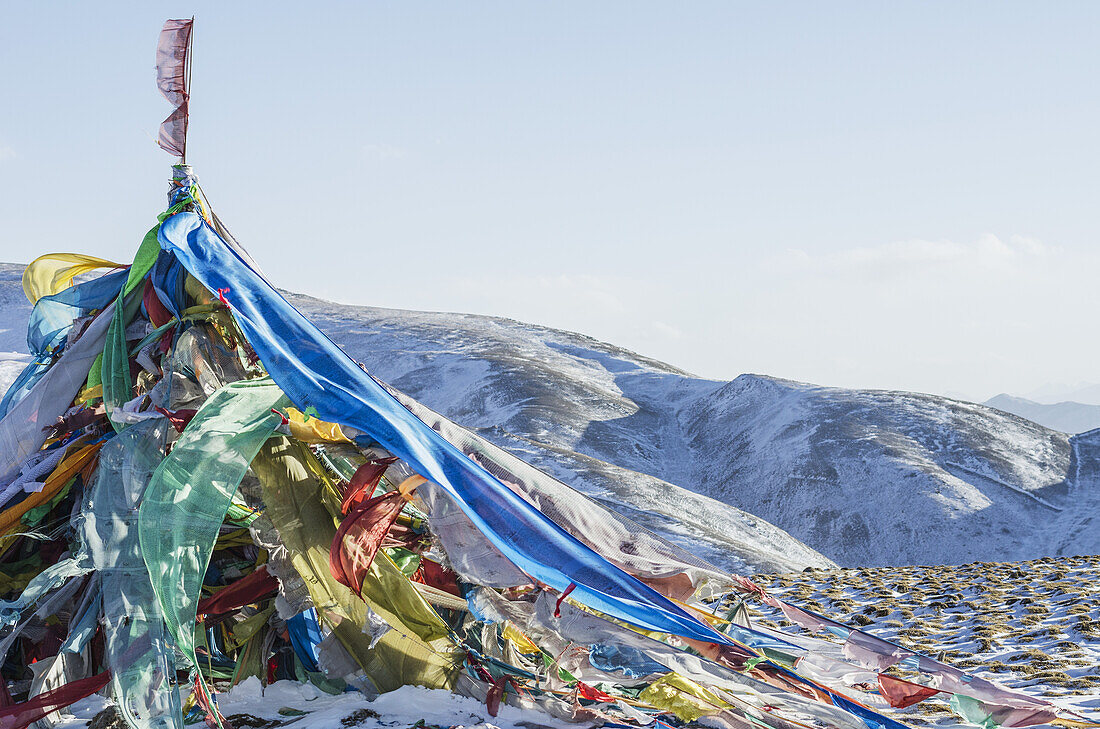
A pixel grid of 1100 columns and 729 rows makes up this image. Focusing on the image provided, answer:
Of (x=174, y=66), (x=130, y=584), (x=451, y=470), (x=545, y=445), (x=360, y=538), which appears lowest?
(x=545, y=445)

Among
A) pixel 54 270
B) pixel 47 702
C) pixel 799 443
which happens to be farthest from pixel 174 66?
pixel 799 443

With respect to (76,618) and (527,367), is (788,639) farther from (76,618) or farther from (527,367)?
(527,367)

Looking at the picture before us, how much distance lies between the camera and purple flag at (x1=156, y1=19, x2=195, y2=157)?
7.77 meters

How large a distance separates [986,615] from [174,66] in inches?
449

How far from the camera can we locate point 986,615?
1139 cm

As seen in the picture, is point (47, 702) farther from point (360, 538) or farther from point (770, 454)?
point (770, 454)

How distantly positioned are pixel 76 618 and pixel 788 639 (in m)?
5.49

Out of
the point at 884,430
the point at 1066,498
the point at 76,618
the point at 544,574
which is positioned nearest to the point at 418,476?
the point at 544,574

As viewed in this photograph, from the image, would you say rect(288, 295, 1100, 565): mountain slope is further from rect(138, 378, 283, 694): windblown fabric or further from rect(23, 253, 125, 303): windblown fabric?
rect(138, 378, 283, 694): windblown fabric

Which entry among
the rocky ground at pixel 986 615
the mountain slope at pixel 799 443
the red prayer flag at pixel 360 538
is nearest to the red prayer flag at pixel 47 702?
the red prayer flag at pixel 360 538

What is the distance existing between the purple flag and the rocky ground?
7795 mm

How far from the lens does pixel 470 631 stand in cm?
654

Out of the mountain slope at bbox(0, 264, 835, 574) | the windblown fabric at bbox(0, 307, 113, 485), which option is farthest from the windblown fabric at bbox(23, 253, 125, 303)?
the mountain slope at bbox(0, 264, 835, 574)

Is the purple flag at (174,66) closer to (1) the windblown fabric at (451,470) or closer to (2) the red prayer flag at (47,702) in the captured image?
(1) the windblown fabric at (451,470)
